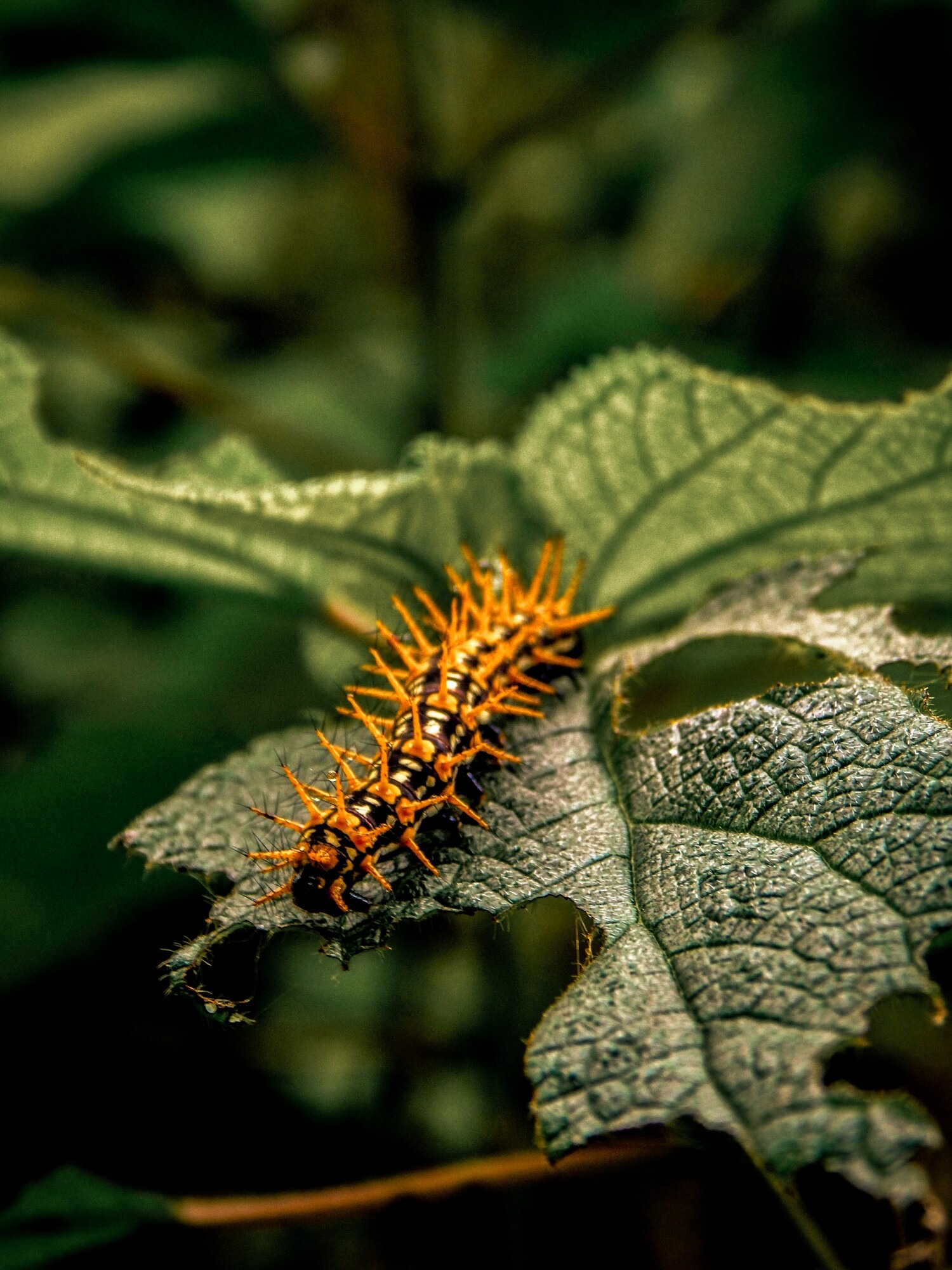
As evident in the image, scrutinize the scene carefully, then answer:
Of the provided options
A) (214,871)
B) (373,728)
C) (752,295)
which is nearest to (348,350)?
(752,295)

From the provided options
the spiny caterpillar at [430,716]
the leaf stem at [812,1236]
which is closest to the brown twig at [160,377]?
the spiny caterpillar at [430,716]

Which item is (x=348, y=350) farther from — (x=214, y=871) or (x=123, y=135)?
(x=214, y=871)

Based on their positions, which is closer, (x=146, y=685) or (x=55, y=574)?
(x=146, y=685)

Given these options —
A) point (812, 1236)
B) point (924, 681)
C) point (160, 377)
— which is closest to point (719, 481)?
point (924, 681)

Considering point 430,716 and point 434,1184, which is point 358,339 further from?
point 434,1184

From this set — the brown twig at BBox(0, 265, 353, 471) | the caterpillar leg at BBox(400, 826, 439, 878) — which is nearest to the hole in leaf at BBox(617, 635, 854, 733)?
the caterpillar leg at BBox(400, 826, 439, 878)

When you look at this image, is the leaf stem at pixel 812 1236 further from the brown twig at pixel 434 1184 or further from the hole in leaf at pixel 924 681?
the hole in leaf at pixel 924 681
